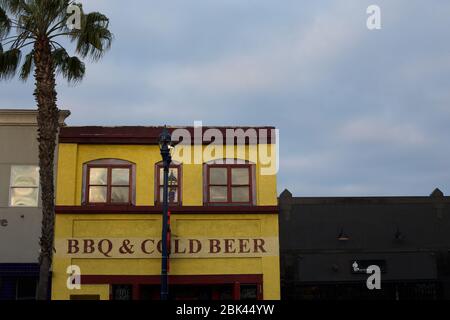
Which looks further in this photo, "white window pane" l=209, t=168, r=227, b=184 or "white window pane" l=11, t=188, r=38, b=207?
"white window pane" l=209, t=168, r=227, b=184

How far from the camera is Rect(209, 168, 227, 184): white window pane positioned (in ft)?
70.9

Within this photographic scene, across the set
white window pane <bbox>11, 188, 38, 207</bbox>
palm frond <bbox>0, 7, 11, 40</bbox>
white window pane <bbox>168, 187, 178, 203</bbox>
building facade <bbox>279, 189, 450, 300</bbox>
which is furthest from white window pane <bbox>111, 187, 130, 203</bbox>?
building facade <bbox>279, 189, 450, 300</bbox>

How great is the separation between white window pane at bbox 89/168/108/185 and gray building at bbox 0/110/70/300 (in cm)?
194

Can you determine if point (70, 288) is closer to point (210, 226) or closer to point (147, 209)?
point (147, 209)

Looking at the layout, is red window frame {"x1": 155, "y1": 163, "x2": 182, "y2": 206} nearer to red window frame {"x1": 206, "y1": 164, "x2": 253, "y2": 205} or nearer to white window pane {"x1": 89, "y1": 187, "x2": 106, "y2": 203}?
red window frame {"x1": 206, "y1": 164, "x2": 253, "y2": 205}

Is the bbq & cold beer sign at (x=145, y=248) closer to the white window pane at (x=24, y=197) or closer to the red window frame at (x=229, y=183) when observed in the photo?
the red window frame at (x=229, y=183)

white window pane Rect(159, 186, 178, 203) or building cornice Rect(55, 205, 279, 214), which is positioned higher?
white window pane Rect(159, 186, 178, 203)

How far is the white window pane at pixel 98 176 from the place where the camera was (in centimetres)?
2141

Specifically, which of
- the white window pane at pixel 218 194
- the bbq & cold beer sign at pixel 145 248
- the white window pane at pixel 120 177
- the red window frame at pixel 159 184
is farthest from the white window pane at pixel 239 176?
the white window pane at pixel 120 177

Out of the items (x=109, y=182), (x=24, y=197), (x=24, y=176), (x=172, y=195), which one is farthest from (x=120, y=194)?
(x=24, y=176)

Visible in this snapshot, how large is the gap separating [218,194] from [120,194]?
361 cm

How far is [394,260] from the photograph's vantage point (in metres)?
29.2

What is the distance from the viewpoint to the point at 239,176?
21.7 m

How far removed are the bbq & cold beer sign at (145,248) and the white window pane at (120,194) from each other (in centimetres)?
144
